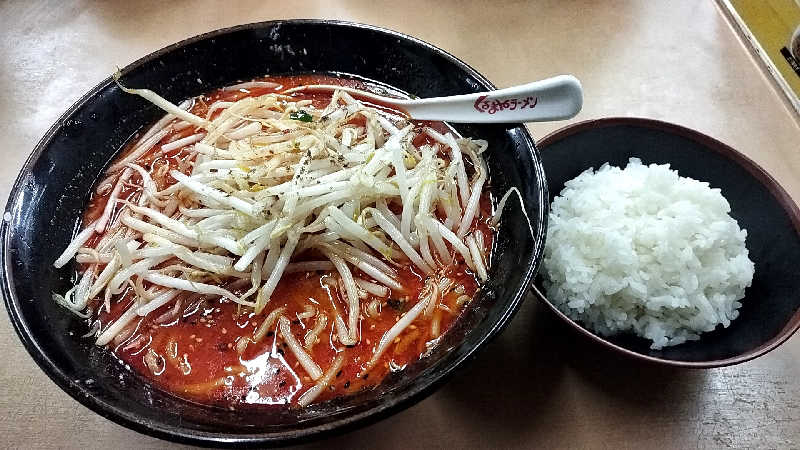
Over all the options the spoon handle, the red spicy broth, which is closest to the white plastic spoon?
the spoon handle

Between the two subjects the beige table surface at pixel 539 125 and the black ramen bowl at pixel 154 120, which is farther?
the beige table surface at pixel 539 125

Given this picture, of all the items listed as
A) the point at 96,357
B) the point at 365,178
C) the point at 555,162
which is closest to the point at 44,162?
the point at 96,357

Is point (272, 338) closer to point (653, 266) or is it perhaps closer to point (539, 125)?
point (653, 266)

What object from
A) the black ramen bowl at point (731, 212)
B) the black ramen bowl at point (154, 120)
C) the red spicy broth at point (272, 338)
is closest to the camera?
the black ramen bowl at point (154, 120)

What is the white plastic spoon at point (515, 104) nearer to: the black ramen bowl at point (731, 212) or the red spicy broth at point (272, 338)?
the black ramen bowl at point (731, 212)

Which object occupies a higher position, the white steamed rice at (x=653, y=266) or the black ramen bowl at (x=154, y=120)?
the black ramen bowl at (x=154, y=120)

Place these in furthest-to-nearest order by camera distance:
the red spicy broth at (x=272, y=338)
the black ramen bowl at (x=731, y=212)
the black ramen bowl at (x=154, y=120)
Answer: the black ramen bowl at (x=731, y=212), the red spicy broth at (x=272, y=338), the black ramen bowl at (x=154, y=120)

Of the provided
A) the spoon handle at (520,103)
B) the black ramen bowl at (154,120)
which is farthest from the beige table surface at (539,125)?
the spoon handle at (520,103)
